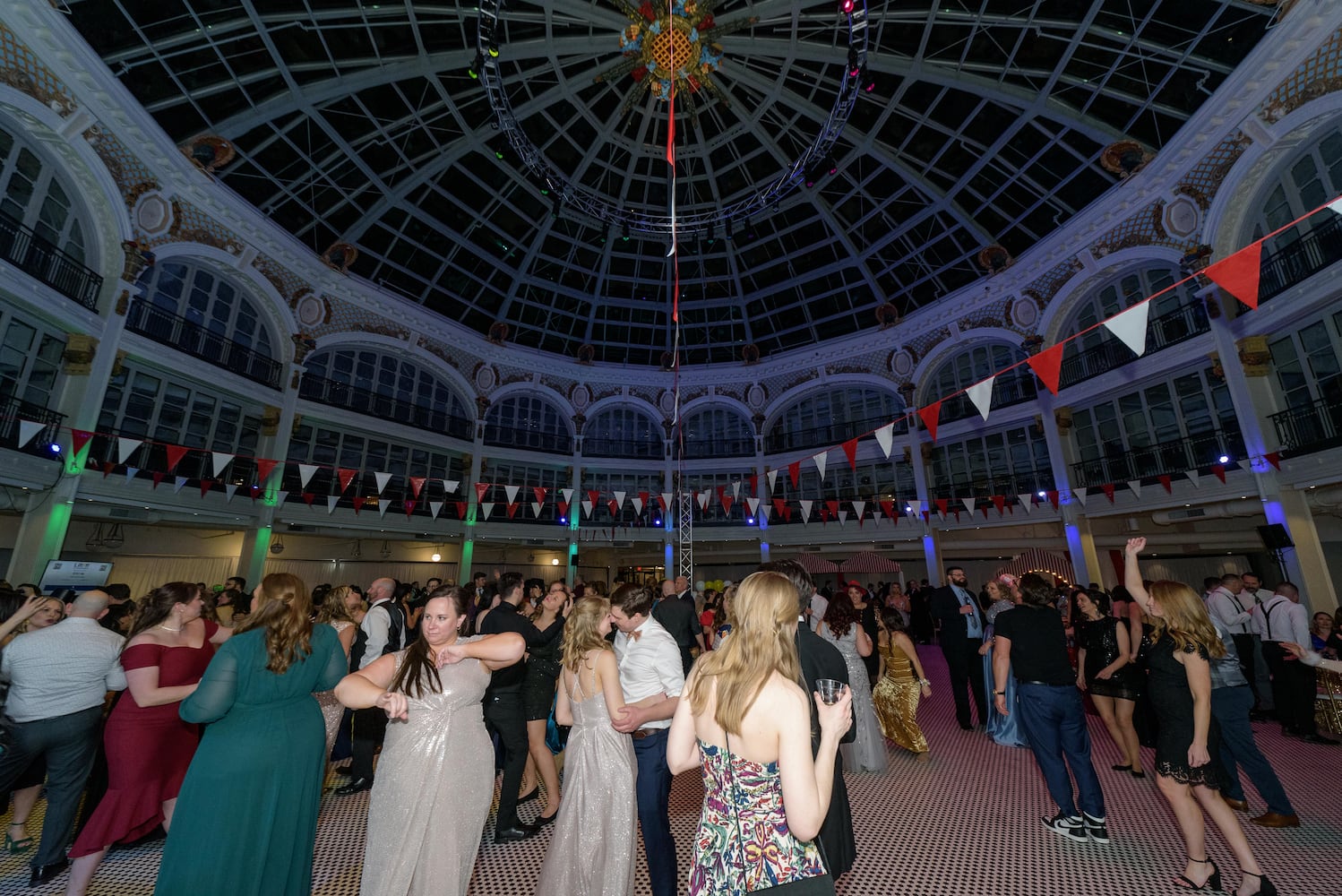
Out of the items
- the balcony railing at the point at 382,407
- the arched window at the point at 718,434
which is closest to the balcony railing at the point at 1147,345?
the arched window at the point at 718,434

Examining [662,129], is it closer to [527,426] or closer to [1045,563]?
[527,426]

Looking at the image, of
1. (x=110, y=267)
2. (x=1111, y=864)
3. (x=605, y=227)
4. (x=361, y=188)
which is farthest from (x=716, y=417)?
(x=1111, y=864)

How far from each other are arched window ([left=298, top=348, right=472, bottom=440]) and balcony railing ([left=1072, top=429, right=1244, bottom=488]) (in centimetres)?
1906

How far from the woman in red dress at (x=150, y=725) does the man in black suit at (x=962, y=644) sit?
717cm

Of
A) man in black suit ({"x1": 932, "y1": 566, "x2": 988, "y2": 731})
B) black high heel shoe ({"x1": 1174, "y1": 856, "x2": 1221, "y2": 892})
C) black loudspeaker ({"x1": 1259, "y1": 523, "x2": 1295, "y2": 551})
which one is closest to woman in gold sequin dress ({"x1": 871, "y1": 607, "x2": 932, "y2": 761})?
man in black suit ({"x1": 932, "y1": 566, "x2": 988, "y2": 731})

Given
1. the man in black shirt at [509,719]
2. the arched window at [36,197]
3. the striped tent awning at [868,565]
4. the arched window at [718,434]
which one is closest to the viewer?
the man in black shirt at [509,719]

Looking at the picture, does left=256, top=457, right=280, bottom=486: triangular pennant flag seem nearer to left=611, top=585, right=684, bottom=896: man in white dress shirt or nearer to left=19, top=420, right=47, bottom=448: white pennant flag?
left=19, top=420, right=47, bottom=448: white pennant flag

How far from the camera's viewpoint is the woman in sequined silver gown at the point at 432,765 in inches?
101

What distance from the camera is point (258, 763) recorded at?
2.41 m

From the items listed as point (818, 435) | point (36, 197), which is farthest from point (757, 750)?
point (818, 435)

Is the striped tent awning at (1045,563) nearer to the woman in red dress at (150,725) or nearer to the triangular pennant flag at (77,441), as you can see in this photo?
the woman in red dress at (150,725)

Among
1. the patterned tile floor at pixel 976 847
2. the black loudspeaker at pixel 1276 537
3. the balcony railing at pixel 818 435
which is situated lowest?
the patterned tile floor at pixel 976 847

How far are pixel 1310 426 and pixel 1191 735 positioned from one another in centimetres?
1089

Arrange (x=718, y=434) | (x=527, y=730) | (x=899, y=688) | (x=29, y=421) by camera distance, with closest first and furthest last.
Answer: (x=527, y=730)
(x=899, y=688)
(x=29, y=421)
(x=718, y=434)
